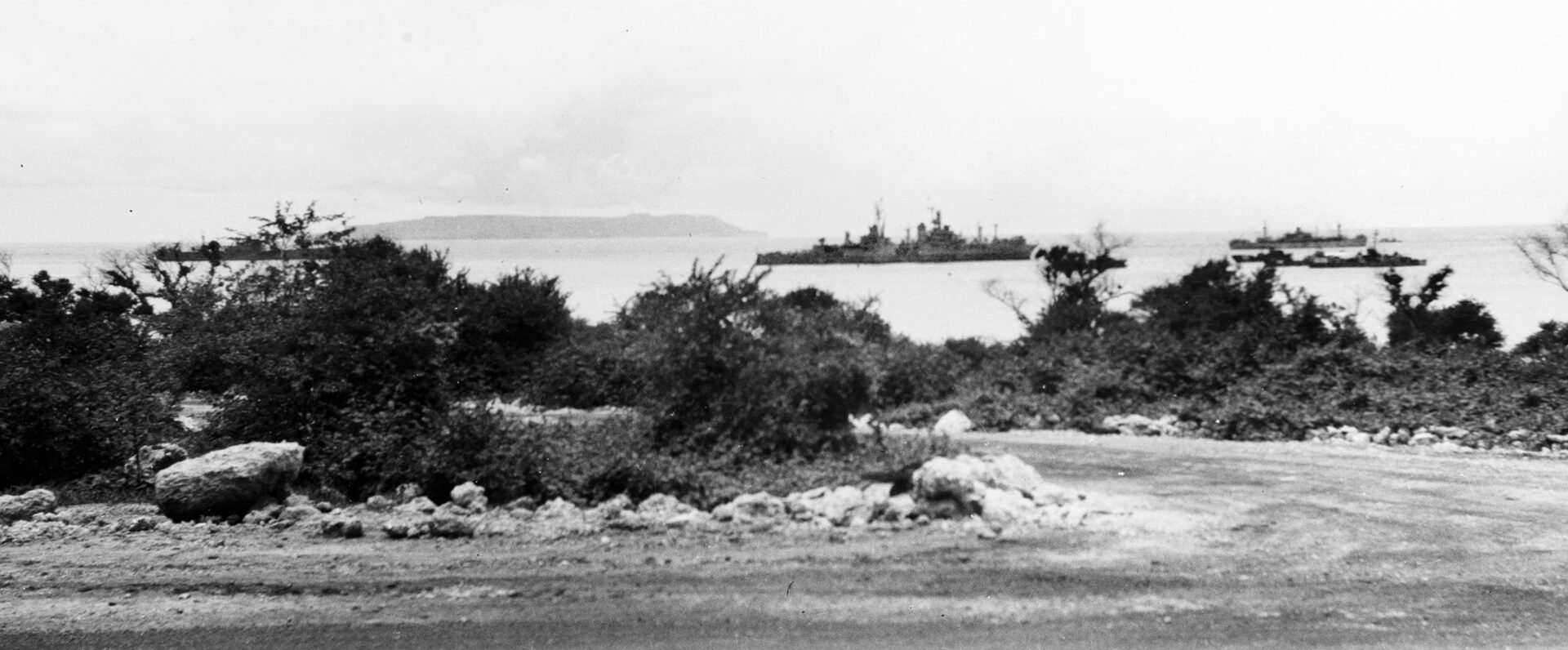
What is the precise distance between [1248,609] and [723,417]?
801 cm

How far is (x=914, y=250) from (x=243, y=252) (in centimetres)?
7622

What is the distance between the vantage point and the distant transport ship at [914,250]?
3883 inches

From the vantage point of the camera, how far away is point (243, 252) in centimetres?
2645

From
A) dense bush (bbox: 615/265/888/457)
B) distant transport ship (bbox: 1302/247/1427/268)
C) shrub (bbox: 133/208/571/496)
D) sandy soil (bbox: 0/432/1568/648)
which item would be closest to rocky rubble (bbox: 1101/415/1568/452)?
sandy soil (bbox: 0/432/1568/648)

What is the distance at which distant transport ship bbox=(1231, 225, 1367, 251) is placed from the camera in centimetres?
13175

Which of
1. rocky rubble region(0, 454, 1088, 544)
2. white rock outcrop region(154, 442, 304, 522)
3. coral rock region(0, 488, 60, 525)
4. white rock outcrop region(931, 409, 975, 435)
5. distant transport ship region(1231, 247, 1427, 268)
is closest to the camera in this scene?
rocky rubble region(0, 454, 1088, 544)

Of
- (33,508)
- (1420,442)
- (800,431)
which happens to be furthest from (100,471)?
(1420,442)

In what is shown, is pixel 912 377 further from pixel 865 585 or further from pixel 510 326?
pixel 865 585

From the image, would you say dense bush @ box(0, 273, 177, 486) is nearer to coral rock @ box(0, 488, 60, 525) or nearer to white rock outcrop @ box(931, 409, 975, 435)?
coral rock @ box(0, 488, 60, 525)

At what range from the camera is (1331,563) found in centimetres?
912

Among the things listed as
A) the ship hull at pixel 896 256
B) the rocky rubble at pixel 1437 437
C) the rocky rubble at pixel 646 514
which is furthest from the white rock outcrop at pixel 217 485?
the ship hull at pixel 896 256

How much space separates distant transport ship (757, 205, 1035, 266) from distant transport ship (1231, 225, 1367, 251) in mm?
39701

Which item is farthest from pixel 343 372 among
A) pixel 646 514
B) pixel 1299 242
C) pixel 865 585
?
pixel 1299 242

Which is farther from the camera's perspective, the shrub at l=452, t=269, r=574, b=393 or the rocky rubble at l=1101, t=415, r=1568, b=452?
the shrub at l=452, t=269, r=574, b=393
